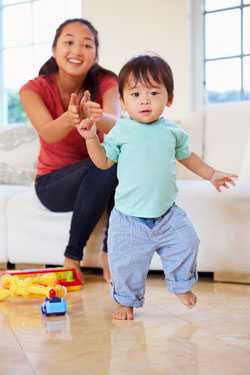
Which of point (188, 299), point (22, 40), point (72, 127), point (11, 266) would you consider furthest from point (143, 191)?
point (22, 40)

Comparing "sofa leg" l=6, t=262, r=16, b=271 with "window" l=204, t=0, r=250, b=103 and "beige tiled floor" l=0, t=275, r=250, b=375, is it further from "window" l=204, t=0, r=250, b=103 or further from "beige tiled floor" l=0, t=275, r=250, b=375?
"window" l=204, t=0, r=250, b=103

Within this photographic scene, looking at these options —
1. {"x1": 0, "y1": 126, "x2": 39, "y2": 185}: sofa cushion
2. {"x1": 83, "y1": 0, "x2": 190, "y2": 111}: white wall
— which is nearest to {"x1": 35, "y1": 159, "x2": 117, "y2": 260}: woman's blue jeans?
{"x1": 0, "y1": 126, "x2": 39, "y2": 185}: sofa cushion

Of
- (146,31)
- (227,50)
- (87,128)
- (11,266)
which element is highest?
(146,31)

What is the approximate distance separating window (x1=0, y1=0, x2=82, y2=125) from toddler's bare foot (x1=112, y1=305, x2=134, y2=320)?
3264mm

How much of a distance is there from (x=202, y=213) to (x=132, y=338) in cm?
83

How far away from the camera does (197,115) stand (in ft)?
10.4

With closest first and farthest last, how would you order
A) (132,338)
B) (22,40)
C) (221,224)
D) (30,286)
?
1. (132,338)
2. (30,286)
3. (221,224)
4. (22,40)

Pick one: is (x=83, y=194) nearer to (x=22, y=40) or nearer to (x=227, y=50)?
(x=227, y=50)

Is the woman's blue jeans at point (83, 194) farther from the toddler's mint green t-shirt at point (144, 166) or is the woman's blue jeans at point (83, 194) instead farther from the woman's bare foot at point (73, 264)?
the toddler's mint green t-shirt at point (144, 166)

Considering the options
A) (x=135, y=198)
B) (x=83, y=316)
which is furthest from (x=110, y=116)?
(x=83, y=316)

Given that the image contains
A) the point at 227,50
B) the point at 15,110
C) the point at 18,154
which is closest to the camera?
the point at 18,154

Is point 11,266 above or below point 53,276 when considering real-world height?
below

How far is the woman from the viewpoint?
230 centimetres

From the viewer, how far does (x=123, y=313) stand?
179cm
